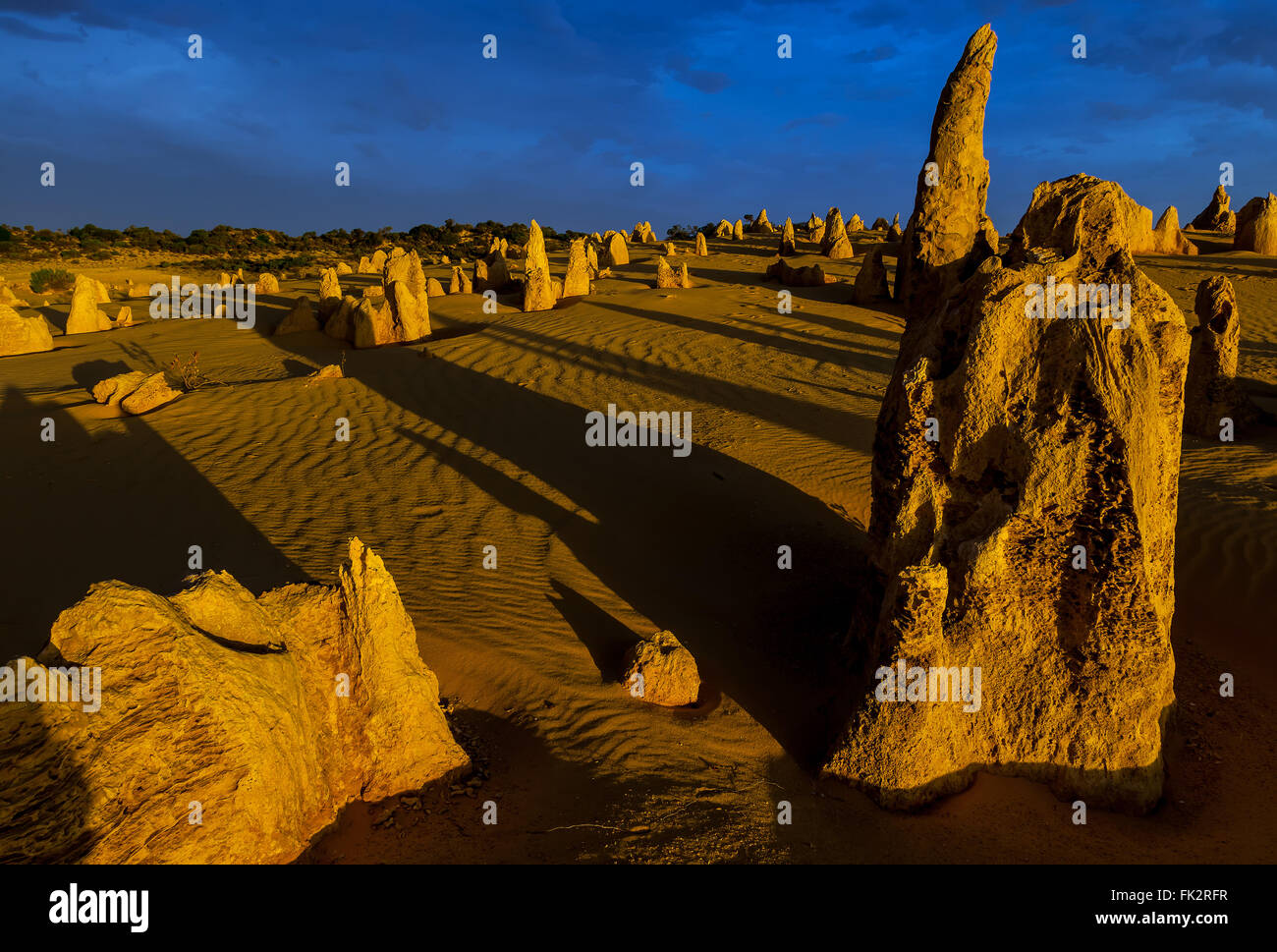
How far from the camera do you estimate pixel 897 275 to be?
58.8 ft

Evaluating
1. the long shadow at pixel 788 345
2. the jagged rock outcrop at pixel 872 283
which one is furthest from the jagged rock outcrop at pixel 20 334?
the jagged rock outcrop at pixel 872 283

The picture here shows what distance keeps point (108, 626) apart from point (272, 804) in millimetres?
936

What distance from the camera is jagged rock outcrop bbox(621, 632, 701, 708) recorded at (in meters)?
4.92

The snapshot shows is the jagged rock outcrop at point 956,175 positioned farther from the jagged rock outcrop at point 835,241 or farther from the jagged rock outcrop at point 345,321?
the jagged rock outcrop at point 345,321

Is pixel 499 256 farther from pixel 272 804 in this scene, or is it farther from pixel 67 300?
pixel 272 804

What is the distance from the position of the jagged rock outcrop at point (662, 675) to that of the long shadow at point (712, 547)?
400 mm

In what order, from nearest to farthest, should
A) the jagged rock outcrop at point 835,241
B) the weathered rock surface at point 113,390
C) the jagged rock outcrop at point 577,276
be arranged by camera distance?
the weathered rock surface at point 113,390 → the jagged rock outcrop at point 577,276 → the jagged rock outcrop at point 835,241

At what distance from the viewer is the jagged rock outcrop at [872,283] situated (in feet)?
59.3

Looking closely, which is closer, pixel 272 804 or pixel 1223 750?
pixel 272 804

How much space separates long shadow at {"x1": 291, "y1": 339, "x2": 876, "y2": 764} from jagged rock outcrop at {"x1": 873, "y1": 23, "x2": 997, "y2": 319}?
8.39 meters

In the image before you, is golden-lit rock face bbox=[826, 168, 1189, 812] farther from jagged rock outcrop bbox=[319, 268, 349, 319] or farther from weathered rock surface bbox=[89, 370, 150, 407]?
jagged rock outcrop bbox=[319, 268, 349, 319]

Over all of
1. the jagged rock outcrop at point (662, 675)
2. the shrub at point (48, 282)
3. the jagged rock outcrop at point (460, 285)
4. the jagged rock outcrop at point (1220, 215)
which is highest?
the jagged rock outcrop at point (1220, 215)

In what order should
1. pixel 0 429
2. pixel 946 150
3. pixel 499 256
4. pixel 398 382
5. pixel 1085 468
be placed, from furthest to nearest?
pixel 499 256 → pixel 946 150 → pixel 398 382 → pixel 0 429 → pixel 1085 468
